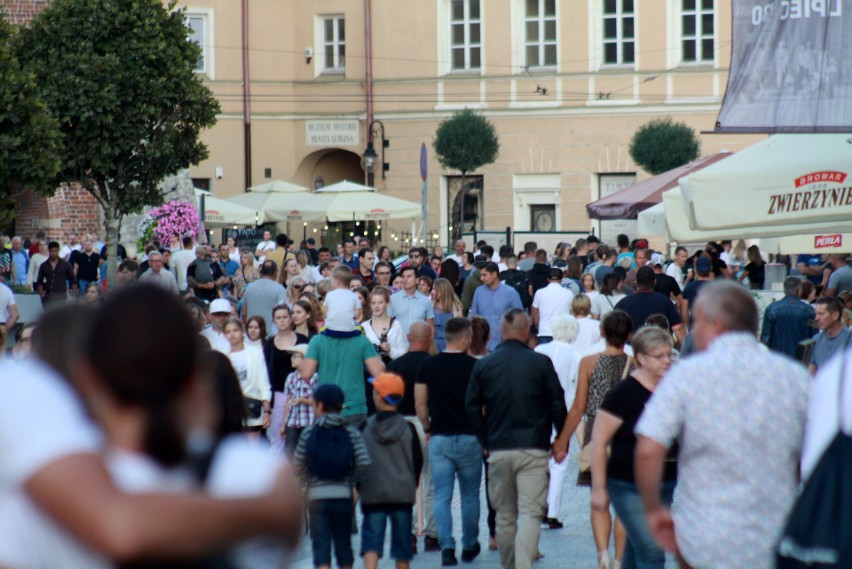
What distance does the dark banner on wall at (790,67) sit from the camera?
344 inches

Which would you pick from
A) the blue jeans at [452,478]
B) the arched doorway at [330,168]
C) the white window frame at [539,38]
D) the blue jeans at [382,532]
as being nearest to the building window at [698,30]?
the white window frame at [539,38]

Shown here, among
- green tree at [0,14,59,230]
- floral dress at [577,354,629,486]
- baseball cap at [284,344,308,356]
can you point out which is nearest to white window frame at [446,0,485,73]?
green tree at [0,14,59,230]

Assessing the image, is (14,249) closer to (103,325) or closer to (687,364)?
(687,364)

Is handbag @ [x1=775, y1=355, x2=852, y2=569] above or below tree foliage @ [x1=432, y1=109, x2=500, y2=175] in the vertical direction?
below

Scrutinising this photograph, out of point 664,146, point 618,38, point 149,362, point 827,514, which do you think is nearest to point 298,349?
point 827,514

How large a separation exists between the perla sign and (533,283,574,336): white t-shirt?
2699 cm

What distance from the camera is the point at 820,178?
999 cm

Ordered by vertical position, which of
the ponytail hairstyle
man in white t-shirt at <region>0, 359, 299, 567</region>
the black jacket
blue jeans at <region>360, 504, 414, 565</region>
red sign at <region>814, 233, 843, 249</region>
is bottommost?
blue jeans at <region>360, 504, 414, 565</region>

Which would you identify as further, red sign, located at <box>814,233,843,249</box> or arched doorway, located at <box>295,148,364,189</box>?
arched doorway, located at <box>295,148,364,189</box>

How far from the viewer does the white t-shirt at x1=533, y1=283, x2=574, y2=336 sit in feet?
50.4

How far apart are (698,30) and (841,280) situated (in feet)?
76.6

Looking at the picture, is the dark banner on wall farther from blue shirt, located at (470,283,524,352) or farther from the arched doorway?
the arched doorway

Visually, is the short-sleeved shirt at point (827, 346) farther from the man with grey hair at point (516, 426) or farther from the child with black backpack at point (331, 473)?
the child with black backpack at point (331, 473)

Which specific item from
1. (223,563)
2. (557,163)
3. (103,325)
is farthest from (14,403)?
(557,163)
